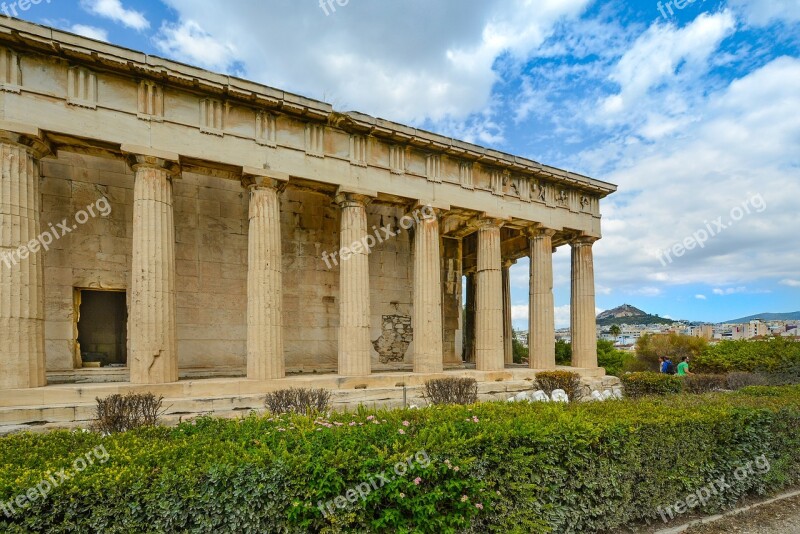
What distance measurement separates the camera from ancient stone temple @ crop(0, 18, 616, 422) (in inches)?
427

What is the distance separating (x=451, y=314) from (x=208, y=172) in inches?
518

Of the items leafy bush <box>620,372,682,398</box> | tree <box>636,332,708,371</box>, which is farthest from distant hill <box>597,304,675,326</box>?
leafy bush <box>620,372,682,398</box>

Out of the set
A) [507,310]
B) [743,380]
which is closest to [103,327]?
[507,310]

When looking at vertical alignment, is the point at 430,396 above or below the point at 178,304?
below

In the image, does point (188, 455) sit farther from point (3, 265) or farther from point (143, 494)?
point (3, 265)

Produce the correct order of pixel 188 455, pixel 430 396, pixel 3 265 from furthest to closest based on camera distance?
1. pixel 430 396
2. pixel 3 265
3. pixel 188 455

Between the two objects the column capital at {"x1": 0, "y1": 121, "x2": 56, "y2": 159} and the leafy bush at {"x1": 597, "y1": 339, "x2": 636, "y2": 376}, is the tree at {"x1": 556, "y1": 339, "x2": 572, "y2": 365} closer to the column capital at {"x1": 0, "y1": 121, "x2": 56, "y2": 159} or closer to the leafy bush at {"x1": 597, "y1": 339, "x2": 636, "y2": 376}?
the leafy bush at {"x1": 597, "y1": 339, "x2": 636, "y2": 376}

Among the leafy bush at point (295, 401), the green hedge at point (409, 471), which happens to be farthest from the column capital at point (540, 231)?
the leafy bush at point (295, 401)

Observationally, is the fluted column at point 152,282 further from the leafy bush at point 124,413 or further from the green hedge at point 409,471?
the green hedge at point 409,471

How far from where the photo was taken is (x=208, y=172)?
13.4m

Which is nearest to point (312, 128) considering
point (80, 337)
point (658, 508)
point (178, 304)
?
point (178, 304)

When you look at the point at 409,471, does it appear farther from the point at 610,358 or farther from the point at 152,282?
the point at 610,358
